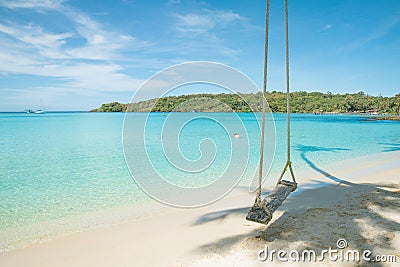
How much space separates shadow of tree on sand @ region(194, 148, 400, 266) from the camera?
2.70 meters

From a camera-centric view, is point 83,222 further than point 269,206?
Yes

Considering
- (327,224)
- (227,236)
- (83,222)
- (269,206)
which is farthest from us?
(83,222)

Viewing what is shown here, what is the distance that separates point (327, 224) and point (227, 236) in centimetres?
128

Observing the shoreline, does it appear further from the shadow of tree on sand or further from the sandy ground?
the shadow of tree on sand

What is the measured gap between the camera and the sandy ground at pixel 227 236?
2.63 meters

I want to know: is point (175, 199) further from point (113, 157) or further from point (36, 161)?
point (36, 161)

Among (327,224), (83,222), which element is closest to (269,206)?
(327,224)

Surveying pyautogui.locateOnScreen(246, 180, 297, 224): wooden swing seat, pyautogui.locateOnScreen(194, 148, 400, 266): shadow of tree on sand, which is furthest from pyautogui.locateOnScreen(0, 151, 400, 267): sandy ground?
pyautogui.locateOnScreen(246, 180, 297, 224): wooden swing seat

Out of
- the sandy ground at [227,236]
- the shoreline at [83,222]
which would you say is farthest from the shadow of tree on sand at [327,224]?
the shoreline at [83,222]

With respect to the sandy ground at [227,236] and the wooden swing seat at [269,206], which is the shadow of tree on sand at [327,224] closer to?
the sandy ground at [227,236]

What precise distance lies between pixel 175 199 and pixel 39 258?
2.72 m

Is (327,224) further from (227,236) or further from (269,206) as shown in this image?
(227,236)

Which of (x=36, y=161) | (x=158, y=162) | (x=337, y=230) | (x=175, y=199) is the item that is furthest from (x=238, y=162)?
(x=36, y=161)

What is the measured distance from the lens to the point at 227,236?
10.1ft
